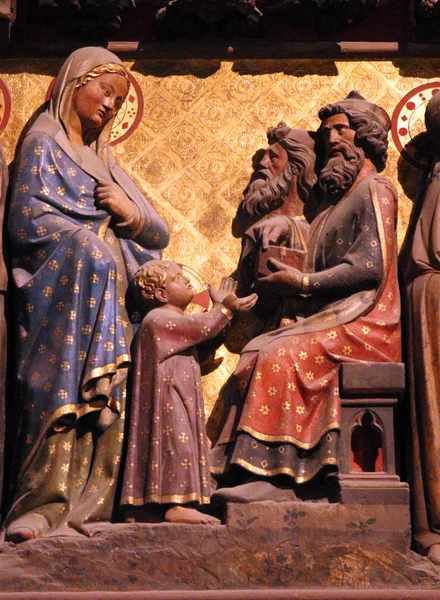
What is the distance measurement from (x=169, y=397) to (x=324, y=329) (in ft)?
2.65

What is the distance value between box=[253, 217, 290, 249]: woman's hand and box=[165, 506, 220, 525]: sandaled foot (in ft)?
4.62

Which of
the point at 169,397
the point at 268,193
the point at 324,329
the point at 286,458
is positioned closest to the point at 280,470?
the point at 286,458

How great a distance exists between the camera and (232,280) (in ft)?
26.6

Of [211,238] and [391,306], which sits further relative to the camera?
[211,238]

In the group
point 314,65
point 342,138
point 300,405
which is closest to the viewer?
point 300,405

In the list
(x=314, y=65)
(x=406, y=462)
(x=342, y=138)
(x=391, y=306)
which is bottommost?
(x=406, y=462)

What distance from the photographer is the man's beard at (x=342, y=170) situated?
315 inches

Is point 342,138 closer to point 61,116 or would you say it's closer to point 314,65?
point 314,65

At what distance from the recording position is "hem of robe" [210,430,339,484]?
729 centimetres

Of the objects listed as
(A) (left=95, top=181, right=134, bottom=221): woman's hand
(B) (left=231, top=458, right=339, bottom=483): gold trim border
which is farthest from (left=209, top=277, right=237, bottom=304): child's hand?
(B) (left=231, top=458, right=339, bottom=483): gold trim border

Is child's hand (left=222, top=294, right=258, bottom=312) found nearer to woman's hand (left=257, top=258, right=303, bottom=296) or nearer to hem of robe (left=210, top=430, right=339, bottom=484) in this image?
woman's hand (left=257, top=258, right=303, bottom=296)

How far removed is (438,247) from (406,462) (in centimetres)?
105

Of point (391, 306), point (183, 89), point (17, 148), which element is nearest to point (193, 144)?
point (183, 89)

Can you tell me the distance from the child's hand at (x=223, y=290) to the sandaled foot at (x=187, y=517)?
3.70ft
